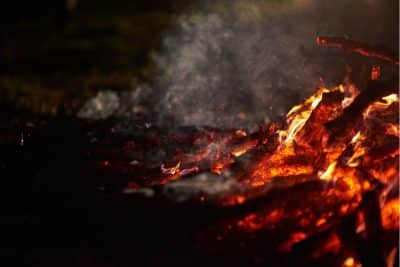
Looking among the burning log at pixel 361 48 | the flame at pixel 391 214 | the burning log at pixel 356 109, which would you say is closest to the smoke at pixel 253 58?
the burning log at pixel 361 48

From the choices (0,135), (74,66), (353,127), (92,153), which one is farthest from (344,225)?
(74,66)

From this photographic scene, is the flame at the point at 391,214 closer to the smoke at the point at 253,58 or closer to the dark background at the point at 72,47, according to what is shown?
the smoke at the point at 253,58

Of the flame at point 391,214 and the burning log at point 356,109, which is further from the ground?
the burning log at point 356,109

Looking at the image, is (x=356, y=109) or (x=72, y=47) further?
(x=72, y=47)

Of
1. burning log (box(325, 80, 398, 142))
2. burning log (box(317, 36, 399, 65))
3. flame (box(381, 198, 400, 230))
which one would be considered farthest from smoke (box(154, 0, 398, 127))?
flame (box(381, 198, 400, 230))

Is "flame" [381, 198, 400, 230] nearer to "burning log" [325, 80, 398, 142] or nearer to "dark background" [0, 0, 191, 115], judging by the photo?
"burning log" [325, 80, 398, 142]

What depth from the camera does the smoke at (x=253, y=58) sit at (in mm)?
4207

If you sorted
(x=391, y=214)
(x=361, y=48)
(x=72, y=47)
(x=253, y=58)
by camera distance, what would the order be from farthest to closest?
(x=72, y=47) → (x=253, y=58) → (x=361, y=48) → (x=391, y=214)

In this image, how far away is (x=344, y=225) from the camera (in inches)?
93.7

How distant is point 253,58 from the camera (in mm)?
4699

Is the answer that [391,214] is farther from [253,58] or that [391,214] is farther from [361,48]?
[253,58]

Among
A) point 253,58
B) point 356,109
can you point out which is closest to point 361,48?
point 356,109

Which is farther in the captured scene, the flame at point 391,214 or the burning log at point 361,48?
the burning log at point 361,48

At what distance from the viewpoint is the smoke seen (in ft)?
13.8
